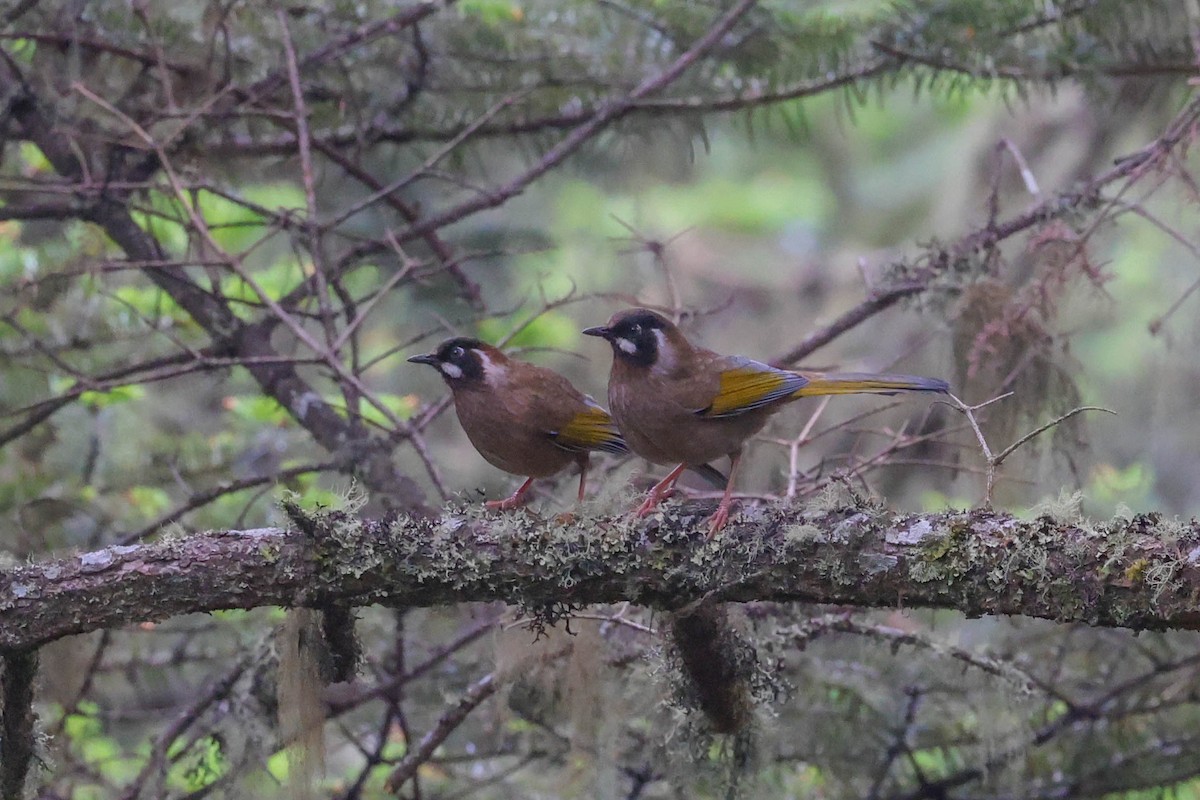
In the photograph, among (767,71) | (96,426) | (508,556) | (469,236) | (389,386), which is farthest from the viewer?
(389,386)

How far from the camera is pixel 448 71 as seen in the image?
593 centimetres

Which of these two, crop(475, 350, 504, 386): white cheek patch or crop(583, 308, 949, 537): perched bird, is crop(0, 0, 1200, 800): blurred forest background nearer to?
crop(583, 308, 949, 537): perched bird

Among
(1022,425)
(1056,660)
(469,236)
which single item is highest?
(469,236)

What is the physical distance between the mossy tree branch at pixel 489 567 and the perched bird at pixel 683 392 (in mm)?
748

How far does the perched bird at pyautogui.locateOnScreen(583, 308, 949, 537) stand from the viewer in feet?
13.2

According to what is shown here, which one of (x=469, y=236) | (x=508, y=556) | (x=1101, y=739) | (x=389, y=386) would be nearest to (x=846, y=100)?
(x=469, y=236)

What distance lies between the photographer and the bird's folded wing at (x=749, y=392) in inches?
158

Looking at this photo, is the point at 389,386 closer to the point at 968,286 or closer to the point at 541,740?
the point at 541,740

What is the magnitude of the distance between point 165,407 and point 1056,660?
6.51 m

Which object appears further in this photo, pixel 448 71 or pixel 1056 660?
pixel 448 71

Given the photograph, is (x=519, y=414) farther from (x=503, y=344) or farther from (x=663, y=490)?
(x=503, y=344)

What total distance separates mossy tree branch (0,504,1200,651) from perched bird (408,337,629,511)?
109cm

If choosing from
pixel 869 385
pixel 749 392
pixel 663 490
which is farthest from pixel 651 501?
pixel 869 385

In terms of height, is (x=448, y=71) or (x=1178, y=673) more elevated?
(x=448, y=71)
